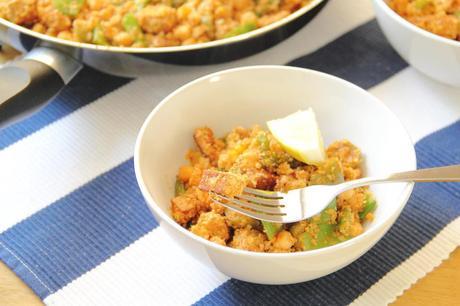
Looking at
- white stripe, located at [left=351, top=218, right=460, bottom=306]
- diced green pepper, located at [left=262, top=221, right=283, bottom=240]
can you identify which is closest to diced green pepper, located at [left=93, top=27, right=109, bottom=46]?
diced green pepper, located at [left=262, top=221, right=283, bottom=240]

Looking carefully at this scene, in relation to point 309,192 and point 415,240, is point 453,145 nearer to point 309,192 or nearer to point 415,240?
point 415,240

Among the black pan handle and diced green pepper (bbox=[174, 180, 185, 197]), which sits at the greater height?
the black pan handle

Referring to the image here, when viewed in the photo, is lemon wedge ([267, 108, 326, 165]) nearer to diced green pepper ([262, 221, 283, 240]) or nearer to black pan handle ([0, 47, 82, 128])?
diced green pepper ([262, 221, 283, 240])

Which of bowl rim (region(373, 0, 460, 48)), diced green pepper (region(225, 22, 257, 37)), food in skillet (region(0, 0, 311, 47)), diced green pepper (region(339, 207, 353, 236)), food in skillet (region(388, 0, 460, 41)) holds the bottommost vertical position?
diced green pepper (region(339, 207, 353, 236))

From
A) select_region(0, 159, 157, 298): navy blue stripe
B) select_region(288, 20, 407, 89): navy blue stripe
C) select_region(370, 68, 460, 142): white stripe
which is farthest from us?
select_region(288, 20, 407, 89): navy blue stripe

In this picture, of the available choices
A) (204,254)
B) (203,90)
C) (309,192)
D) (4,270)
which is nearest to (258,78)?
(203,90)
